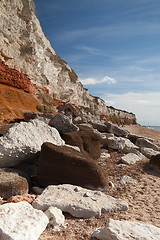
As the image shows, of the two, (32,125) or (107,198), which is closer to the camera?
(107,198)

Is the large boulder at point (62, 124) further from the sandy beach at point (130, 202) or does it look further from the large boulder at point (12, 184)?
the large boulder at point (12, 184)

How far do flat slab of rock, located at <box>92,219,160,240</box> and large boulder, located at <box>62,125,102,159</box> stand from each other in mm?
2960

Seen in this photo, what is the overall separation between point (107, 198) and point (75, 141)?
2.38 metres

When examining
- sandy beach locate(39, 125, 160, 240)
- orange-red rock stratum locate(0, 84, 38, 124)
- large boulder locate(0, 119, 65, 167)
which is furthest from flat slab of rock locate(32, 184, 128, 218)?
orange-red rock stratum locate(0, 84, 38, 124)

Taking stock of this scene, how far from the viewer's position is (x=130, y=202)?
2.94 meters

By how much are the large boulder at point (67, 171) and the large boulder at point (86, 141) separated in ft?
5.49

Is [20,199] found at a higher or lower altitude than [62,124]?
lower

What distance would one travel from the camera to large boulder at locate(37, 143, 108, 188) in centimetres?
315

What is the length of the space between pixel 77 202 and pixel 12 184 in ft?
3.41

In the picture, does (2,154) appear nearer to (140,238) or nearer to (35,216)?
(35,216)

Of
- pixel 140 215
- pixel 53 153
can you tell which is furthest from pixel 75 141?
pixel 140 215

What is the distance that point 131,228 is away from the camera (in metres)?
1.92

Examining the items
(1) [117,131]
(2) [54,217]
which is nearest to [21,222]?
(2) [54,217]

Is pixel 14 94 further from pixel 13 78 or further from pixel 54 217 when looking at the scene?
pixel 54 217
